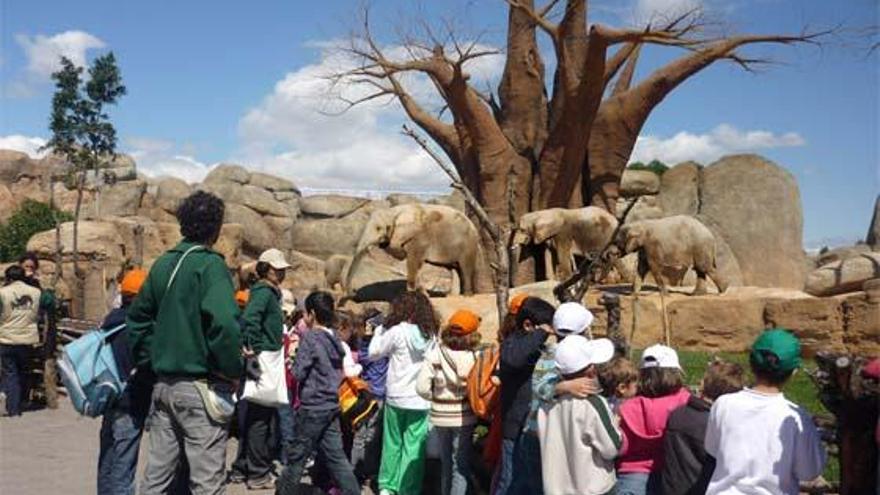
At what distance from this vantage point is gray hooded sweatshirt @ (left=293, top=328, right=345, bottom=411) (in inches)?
224

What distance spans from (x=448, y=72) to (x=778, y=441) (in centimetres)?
1831

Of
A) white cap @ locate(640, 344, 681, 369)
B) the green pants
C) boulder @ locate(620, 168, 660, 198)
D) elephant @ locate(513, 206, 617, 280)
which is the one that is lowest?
the green pants

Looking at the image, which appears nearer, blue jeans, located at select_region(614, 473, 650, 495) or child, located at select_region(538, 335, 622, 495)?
child, located at select_region(538, 335, 622, 495)

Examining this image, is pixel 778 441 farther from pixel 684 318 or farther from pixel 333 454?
pixel 684 318

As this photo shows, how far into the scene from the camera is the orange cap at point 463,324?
5387 millimetres

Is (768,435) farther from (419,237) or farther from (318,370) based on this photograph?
→ (419,237)

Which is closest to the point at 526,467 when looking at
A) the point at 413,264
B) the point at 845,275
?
the point at 845,275

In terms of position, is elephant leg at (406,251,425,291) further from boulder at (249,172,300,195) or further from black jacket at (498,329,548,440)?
boulder at (249,172,300,195)

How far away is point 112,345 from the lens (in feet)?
15.9

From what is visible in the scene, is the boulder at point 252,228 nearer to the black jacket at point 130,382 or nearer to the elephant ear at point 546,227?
the elephant ear at point 546,227

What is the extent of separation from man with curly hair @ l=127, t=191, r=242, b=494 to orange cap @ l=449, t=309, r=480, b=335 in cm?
161

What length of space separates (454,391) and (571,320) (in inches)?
44.8

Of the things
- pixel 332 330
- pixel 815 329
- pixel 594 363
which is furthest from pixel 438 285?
pixel 594 363

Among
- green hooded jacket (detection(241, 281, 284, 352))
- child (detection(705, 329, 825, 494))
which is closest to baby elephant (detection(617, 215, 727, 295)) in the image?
green hooded jacket (detection(241, 281, 284, 352))
